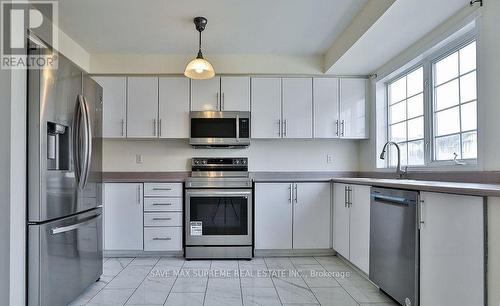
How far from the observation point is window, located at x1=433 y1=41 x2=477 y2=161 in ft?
7.68

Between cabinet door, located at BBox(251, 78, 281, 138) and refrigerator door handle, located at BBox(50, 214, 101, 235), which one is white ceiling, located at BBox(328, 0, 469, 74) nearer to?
cabinet door, located at BBox(251, 78, 281, 138)

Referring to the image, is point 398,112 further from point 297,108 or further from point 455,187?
point 455,187

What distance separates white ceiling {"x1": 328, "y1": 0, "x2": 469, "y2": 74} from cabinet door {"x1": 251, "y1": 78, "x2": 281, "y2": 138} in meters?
0.74

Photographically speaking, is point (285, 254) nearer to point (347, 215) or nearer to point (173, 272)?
point (347, 215)

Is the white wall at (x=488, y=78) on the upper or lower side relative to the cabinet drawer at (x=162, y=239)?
upper

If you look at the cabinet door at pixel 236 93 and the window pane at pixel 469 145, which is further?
the cabinet door at pixel 236 93

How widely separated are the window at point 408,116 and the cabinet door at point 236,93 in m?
1.66

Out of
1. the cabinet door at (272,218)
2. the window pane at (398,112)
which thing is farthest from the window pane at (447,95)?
the cabinet door at (272,218)

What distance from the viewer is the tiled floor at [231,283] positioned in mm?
2434

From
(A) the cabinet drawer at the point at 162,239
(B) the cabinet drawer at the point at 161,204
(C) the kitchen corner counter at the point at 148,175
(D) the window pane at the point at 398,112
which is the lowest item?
(A) the cabinet drawer at the point at 162,239

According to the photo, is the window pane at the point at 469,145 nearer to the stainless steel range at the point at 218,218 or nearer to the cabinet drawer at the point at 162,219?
the stainless steel range at the point at 218,218

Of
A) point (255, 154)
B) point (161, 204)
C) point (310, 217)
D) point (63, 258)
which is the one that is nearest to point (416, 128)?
point (310, 217)

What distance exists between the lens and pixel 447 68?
8.71ft

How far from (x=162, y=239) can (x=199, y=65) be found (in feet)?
6.45
